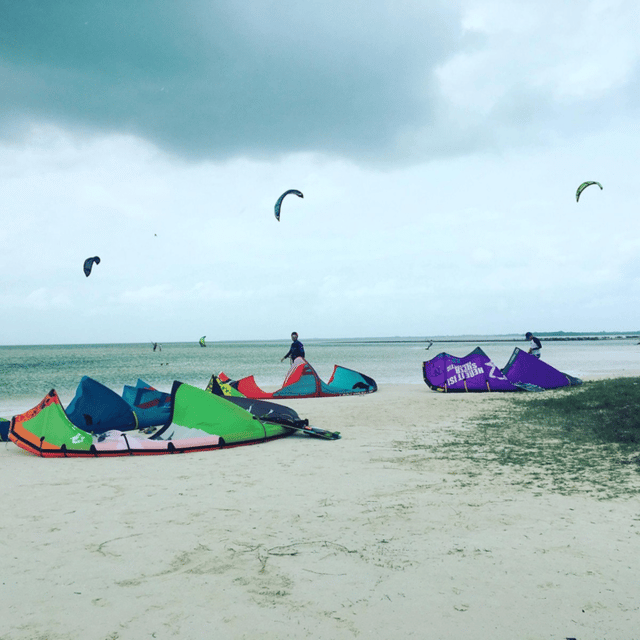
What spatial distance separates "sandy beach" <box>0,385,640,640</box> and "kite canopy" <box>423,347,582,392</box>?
8610 millimetres

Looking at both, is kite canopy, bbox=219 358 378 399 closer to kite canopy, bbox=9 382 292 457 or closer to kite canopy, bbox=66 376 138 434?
kite canopy, bbox=66 376 138 434

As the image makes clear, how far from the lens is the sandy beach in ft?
9.36

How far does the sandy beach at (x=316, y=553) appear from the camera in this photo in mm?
2852

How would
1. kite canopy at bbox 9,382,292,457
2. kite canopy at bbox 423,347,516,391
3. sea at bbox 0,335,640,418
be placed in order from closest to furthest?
1. kite canopy at bbox 9,382,292,457
2. kite canopy at bbox 423,347,516,391
3. sea at bbox 0,335,640,418

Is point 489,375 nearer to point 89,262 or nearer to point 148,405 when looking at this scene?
point 148,405

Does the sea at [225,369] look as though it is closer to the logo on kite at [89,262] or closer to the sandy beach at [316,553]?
the logo on kite at [89,262]

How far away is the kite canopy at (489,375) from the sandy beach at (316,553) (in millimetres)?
8610

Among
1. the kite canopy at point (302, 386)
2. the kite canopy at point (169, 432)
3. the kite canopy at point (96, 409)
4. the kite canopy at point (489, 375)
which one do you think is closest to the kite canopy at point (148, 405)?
the kite canopy at point (96, 409)

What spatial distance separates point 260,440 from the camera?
809 cm

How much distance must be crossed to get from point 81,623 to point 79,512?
6.87 ft

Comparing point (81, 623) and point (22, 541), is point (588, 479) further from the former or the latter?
point (22, 541)

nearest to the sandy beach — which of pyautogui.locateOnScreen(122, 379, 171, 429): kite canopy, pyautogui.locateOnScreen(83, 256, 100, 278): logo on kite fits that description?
pyautogui.locateOnScreen(122, 379, 171, 429): kite canopy

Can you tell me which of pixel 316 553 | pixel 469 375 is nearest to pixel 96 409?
pixel 316 553

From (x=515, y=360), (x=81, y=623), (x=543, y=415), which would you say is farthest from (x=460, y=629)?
(x=515, y=360)
